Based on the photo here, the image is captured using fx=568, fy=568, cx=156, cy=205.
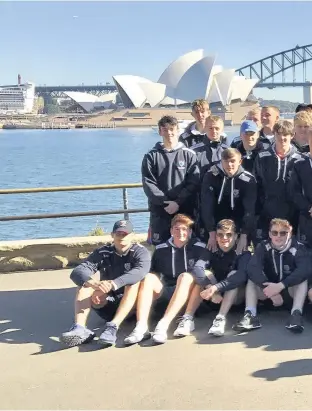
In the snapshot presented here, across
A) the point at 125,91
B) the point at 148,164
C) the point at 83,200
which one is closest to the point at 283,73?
the point at 125,91

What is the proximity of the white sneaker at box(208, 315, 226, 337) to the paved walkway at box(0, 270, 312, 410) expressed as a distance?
5 cm

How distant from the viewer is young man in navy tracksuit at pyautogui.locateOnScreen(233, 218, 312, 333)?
13.8 ft

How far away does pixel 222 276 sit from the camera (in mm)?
4504

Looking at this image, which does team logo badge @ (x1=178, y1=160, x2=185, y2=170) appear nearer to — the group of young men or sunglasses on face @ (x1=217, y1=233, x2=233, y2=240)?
the group of young men

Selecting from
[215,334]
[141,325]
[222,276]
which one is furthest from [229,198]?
[141,325]

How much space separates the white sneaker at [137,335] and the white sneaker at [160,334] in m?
0.08

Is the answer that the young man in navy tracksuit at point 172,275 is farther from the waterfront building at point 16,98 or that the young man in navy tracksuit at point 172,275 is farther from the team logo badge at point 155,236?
the waterfront building at point 16,98

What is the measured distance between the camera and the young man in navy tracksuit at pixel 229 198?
4.53 m

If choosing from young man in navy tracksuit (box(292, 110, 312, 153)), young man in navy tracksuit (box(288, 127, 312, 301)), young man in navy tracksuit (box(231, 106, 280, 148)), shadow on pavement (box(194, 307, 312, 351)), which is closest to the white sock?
shadow on pavement (box(194, 307, 312, 351))

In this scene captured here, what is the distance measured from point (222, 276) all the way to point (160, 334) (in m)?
0.79

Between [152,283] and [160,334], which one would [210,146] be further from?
[160,334]

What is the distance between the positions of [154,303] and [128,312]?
0.38m

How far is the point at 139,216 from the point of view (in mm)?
12484

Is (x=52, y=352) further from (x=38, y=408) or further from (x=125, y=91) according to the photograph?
(x=125, y=91)
